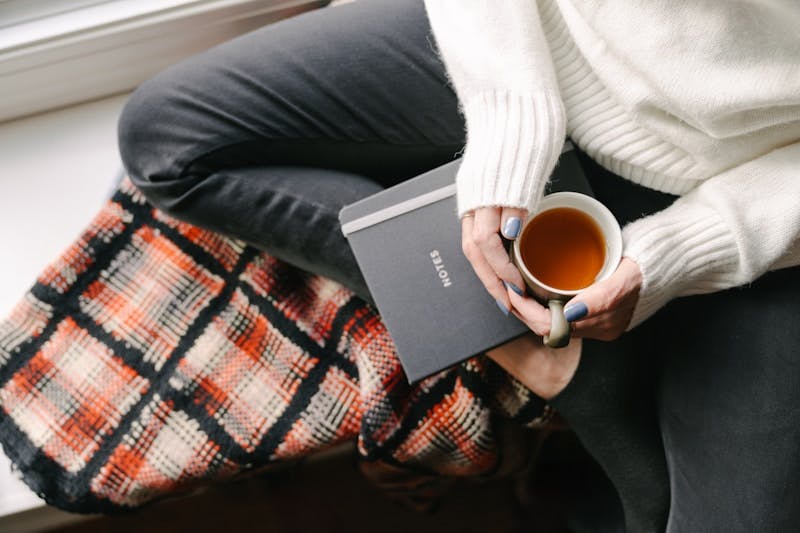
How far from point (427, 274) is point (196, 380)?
1.20 ft

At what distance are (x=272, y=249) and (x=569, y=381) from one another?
39 centimetres

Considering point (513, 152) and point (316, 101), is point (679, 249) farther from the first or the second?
point (316, 101)

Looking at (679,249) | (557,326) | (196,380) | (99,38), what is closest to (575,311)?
(557,326)

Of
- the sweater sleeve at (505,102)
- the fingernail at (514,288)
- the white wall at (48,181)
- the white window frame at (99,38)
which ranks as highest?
the white window frame at (99,38)

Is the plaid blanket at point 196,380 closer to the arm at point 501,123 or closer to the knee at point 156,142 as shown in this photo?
the knee at point 156,142

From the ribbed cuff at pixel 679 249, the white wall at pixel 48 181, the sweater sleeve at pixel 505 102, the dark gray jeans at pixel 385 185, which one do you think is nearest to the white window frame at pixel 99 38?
the white wall at pixel 48 181

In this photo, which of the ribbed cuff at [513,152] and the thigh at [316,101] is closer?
the ribbed cuff at [513,152]

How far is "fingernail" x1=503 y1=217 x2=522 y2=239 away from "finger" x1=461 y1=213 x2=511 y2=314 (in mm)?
39

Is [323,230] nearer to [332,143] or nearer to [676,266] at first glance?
[332,143]

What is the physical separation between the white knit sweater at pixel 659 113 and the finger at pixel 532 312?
9 cm

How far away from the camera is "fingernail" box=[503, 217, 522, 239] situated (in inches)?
22.6

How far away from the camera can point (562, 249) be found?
0.59 m

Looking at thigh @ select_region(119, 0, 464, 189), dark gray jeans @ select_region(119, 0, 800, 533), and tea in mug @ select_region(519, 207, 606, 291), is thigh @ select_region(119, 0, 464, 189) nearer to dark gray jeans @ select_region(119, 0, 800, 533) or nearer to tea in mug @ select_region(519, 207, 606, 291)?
dark gray jeans @ select_region(119, 0, 800, 533)

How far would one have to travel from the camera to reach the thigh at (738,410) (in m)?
0.61
